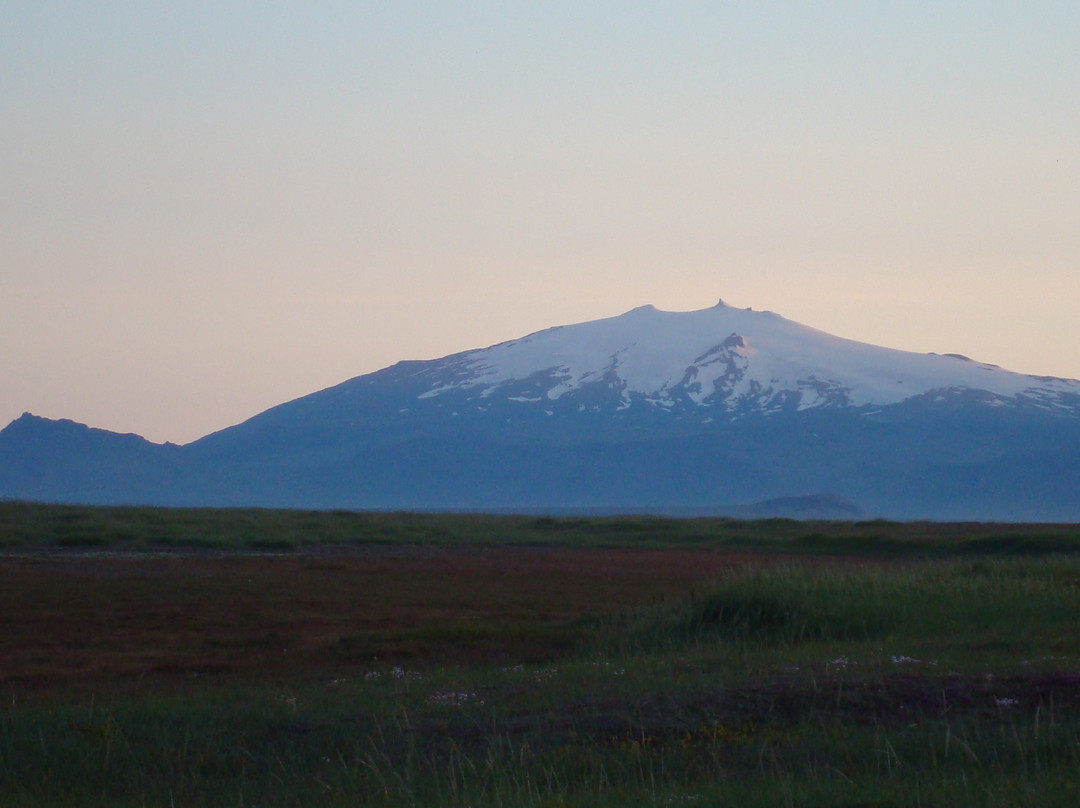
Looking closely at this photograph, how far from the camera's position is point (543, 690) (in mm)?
10492

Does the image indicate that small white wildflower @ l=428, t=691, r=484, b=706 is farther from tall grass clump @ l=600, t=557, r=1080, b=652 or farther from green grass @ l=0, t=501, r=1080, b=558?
green grass @ l=0, t=501, r=1080, b=558

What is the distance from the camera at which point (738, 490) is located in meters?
197

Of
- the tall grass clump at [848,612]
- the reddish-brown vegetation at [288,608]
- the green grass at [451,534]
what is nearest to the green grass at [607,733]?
the tall grass clump at [848,612]

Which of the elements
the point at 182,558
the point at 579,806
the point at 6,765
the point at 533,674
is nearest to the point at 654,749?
the point at 579,806

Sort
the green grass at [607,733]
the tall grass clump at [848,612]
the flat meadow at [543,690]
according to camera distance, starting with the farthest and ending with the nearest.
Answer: the tall grass clump at [848,612] < the flat meadow at [543,690] < the green grass at [607,733]

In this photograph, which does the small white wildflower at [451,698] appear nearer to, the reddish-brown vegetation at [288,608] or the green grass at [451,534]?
the reddish-brown vegetation at [288,608]

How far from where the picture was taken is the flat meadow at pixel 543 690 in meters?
7.36

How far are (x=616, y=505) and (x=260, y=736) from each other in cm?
18557

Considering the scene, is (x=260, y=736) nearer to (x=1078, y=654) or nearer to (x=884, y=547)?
(x=1078, y=654)

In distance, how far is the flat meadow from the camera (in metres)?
7.36

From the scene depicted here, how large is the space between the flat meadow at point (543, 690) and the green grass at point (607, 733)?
0.11 ft

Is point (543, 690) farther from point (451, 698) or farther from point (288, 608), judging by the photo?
point (288, 608)

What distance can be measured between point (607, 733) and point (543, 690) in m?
2.03

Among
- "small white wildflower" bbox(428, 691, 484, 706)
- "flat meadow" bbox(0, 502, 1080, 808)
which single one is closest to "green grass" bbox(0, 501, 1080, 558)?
"flat meadow" bbox(0, 502, 1080, 808)
